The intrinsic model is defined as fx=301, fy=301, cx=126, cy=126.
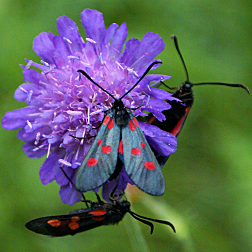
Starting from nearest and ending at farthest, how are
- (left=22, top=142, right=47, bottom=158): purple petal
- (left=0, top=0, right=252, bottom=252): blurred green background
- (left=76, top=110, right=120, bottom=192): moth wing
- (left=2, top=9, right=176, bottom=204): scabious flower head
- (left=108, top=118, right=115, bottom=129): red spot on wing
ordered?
(left=76, top=110, right=120, bottom=192): moth wing, (left=108, top=118, right=115, bottom=129): red spot on wing, (left=2, top=9, right=176, bottom=204): scabious flower head, (left=22, top=142, right=47, bottom=158): purple petal, (left=0, top=0, right=252, bottom=252): blurred green background

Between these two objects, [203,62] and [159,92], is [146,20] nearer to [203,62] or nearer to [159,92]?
[203,62]

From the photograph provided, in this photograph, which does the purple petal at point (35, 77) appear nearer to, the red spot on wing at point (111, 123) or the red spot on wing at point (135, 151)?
the red spot on wing at point (111, 123)

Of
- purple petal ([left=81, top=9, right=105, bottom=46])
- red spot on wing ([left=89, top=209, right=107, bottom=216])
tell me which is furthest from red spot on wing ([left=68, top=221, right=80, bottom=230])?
purple petal ([left=81, top=9, right=105, bottom=46])

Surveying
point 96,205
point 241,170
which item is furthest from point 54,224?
point 241,170

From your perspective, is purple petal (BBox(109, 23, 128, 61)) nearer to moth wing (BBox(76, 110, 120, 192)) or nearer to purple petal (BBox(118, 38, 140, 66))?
purple petal (BBox(118, 38, 140, 66))

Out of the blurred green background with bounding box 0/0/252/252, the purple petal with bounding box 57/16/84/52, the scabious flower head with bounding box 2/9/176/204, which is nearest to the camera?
the scabious flower head with bounding box 2/9/176/204

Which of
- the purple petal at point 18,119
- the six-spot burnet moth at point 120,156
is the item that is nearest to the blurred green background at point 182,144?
the purple petal at point 18,119

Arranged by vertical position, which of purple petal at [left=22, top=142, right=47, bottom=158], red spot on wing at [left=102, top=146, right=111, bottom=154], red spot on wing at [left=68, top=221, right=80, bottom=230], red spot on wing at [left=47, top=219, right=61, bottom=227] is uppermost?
purple petal at [left=22, top=142, right=47, bottom=158]

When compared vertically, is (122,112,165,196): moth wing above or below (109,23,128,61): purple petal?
below
